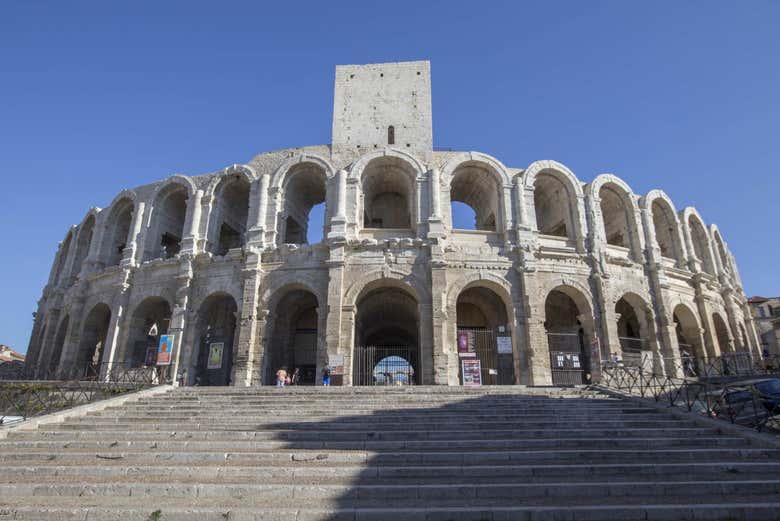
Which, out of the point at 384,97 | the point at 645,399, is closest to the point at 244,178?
the point at 384,97

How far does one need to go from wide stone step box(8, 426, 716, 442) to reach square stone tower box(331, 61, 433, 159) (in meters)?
15.0

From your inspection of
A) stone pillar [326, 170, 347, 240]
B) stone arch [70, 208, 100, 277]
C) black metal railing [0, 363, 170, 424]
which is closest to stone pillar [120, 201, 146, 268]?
stone arch [70, 208, 100, 277]

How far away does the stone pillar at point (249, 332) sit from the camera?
1702 centimetres

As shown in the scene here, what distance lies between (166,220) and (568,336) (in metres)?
20.2

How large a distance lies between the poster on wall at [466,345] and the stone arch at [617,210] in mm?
7503

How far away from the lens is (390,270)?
1780 cm

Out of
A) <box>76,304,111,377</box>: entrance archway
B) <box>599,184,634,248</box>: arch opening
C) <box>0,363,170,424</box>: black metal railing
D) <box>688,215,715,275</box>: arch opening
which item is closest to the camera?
<box>0,363,170,424</box>: black metal railing

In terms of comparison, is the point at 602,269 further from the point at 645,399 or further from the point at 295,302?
the point at 295,302

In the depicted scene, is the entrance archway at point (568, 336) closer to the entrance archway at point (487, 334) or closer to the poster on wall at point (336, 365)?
the entrance archway at point (487, 334)

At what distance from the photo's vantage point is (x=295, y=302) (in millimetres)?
20641

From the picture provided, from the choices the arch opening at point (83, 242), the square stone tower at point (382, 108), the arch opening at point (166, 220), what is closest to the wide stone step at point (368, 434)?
the arch opening at point (166, 220)

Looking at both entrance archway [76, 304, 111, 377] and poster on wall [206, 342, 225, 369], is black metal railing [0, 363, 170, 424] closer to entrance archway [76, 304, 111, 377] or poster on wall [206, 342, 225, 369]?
poster on wall [206, 342, 225, 369]

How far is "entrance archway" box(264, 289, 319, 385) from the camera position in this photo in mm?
19723

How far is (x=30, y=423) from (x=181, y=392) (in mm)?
4155
